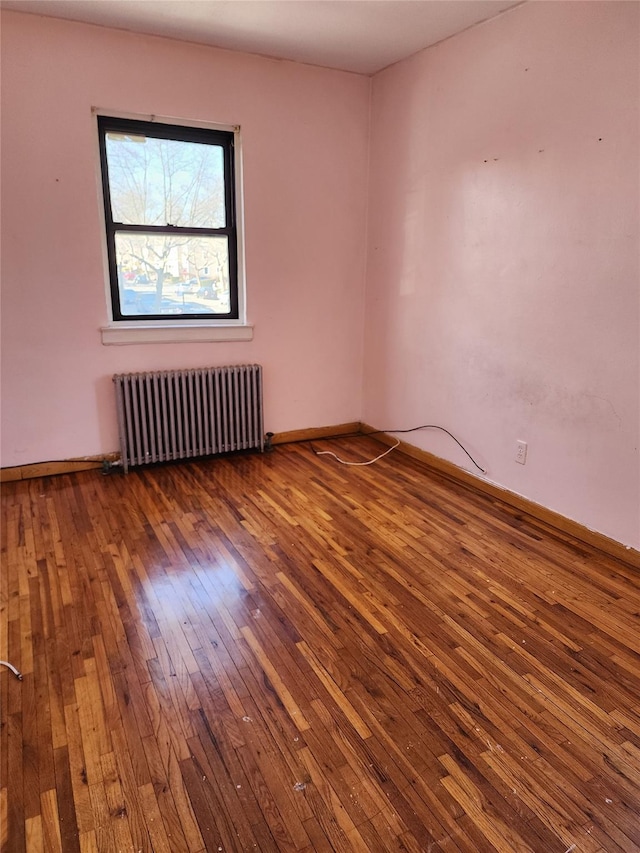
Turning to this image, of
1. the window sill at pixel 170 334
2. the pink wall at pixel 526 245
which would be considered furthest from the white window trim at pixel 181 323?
the pink wall at pixel 526 245

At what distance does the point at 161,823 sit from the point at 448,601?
4.40 ft

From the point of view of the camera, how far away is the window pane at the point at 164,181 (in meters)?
3.48

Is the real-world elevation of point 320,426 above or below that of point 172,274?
below

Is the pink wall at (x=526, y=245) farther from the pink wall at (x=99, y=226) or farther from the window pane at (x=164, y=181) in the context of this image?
the window pane at (x=164, y=181)

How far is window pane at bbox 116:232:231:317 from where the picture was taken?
3639 millimetres

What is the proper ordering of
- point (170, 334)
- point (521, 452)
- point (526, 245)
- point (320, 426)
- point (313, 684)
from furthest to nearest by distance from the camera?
point (320, 426), point (170, 334), point (521, 452), point (526, 245), point (313, 684)

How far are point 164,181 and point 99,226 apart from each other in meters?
0.55

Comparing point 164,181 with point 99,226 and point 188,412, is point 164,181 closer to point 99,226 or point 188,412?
point 99,226

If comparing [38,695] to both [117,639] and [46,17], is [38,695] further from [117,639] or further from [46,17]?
[46,17]

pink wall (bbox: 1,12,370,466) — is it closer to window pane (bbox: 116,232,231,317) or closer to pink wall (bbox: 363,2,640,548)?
window pane (bbox: 116,232,231,317)

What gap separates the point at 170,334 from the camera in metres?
3.76

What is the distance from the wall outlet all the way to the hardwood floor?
35cm

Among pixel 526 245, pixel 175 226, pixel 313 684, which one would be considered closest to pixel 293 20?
pixel 175 226

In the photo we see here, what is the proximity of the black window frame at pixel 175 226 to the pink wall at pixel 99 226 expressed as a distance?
4.0 inches
